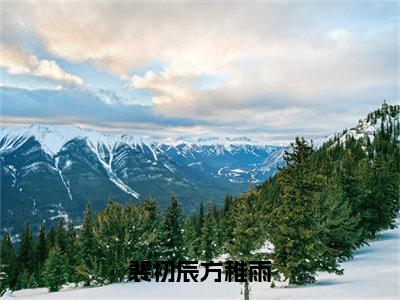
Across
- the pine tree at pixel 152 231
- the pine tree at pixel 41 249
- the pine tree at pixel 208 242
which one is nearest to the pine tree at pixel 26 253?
the pine tree at pixel 41 249

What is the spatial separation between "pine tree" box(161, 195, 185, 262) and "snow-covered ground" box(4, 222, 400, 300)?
11231mm

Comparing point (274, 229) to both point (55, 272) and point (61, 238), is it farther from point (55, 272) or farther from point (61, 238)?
point (61, 238)

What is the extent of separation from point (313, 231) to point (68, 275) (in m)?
52.6

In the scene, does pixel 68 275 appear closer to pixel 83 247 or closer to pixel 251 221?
pixel 83 247

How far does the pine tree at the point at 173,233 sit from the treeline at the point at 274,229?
0.13 meters

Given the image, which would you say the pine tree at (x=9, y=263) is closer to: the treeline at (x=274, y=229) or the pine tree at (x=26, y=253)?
the treeline at (x=274, y=229)

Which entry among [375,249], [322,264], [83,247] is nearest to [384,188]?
[375,249]

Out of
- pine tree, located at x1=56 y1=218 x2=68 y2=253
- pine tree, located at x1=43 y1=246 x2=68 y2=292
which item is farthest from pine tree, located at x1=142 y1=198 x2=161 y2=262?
pine tree, located at x1=56 y1=218 x2=68 y2=253

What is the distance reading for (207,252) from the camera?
74.4 metres

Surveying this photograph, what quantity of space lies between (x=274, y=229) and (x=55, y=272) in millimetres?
47081

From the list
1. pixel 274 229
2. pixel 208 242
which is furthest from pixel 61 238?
pixel 274 229

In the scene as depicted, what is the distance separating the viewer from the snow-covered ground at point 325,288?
2555cm

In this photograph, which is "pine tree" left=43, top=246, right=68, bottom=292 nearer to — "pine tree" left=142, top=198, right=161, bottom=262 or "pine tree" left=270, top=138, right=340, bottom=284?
"pine tree" left=142, top=198, right=161, bottom=262

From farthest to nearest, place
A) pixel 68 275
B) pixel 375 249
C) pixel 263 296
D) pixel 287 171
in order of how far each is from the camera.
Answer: pixel 68 275 < pixel 375 249 < pixel 287 171 < pixel 263 296
